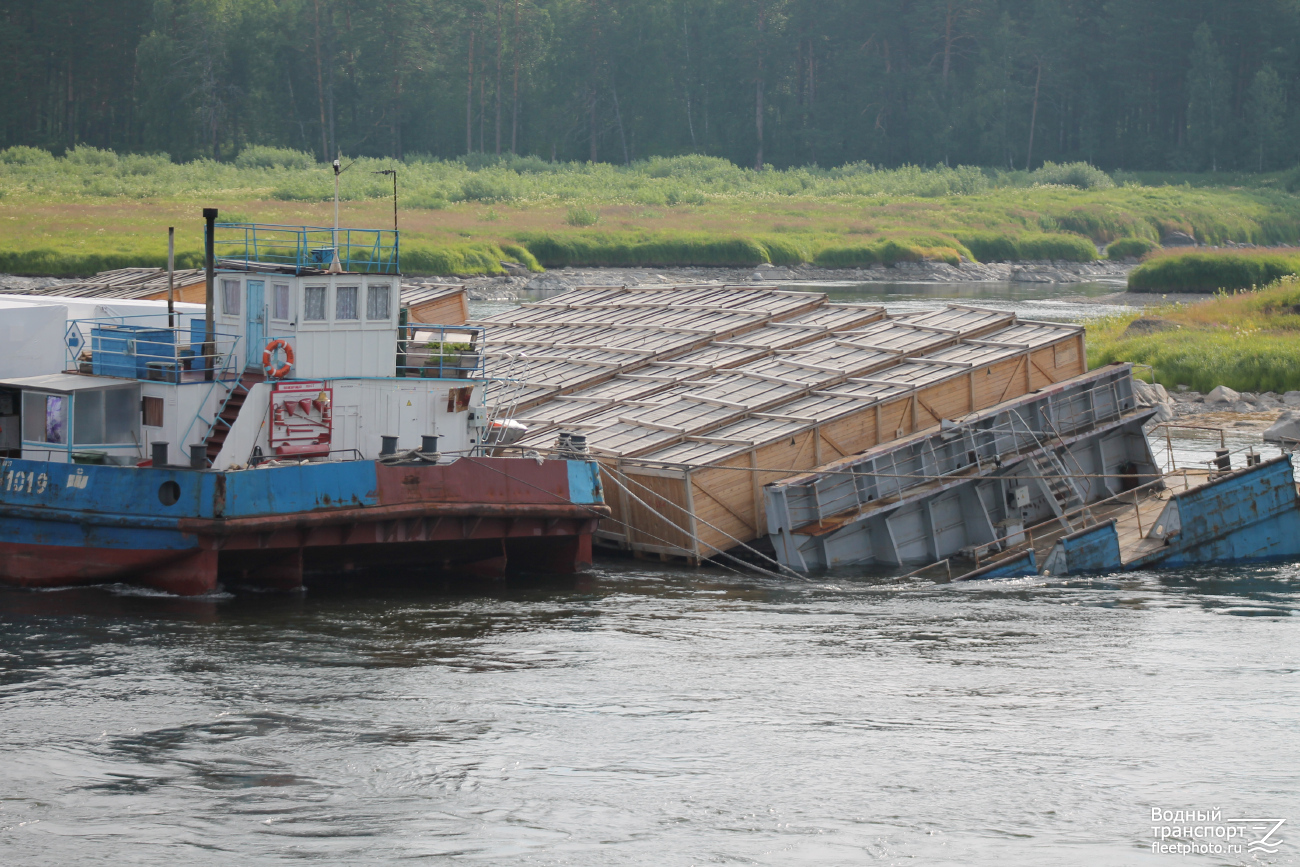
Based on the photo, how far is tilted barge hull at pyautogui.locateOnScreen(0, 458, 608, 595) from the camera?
23.5m

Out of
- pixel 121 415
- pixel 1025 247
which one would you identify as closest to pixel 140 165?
pixel 1025 247

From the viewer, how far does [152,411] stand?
1001 inches

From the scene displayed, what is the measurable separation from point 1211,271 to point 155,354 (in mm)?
60550

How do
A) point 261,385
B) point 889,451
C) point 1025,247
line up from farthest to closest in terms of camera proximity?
point 1025,247, point 889,451, point 261,385

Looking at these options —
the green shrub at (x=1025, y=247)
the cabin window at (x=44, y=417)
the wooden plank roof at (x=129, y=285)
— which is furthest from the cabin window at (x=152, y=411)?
the green shrub at (x=1025, y=247)

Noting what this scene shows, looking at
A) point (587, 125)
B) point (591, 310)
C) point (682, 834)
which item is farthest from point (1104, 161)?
point (682, 834)

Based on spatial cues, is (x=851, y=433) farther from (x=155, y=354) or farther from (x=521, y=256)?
(x=521, y=256)

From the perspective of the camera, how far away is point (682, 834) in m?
15.4

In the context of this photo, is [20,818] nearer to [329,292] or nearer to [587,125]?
[329,292]

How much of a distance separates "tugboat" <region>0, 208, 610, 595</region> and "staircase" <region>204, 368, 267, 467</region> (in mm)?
Answer: 39

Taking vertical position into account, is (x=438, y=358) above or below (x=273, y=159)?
below

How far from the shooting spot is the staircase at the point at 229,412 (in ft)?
81.4

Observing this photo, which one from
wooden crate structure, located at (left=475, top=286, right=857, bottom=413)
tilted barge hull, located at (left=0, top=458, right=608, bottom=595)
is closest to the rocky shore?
wooden crate structure, located at (left=475, top=286, right=857, bottom=413)

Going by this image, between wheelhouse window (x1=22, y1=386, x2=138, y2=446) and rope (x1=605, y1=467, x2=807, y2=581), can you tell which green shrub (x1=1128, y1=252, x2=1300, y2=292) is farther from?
wheelhouse window (x1=22, y1=386, x2=138, y2=446)
